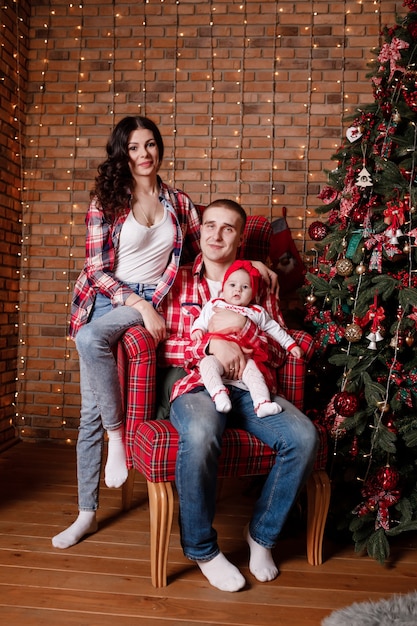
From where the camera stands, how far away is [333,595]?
6.72ft

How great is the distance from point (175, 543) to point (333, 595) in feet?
2.28

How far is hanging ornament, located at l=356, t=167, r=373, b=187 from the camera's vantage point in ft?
7.95

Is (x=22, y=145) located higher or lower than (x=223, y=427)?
higher

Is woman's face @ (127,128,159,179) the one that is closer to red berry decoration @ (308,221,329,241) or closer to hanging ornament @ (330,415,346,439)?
red berry decoration @ (308,221,329,241)

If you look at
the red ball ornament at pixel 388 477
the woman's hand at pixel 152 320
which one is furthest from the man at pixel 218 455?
the red ball ornament at pixel 388 477

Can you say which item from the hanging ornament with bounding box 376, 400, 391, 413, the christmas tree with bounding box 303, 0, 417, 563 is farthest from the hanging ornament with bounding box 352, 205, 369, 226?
the hanging ornament with bounding box 376, 400, 391, 413

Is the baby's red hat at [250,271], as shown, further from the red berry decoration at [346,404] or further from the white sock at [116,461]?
the white sock at [116,461]

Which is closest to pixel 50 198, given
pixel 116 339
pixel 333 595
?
pixel 116 339

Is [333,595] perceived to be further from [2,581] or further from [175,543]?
[2,581]

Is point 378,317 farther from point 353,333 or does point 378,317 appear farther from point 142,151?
point 142,151

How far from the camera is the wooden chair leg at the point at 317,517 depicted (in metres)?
2.30

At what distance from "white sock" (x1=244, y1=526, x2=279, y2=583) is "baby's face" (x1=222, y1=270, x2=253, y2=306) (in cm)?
94

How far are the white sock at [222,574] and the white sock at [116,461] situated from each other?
48 centimetres

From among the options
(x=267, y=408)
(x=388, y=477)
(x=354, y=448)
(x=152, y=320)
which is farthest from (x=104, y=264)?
(x=388, y=477)
